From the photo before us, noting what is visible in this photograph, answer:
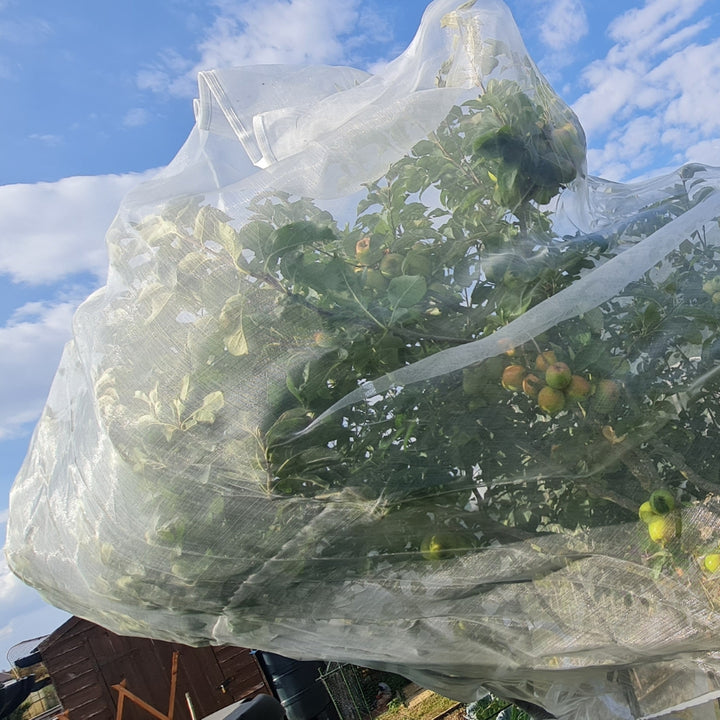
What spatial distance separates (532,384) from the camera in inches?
39.0

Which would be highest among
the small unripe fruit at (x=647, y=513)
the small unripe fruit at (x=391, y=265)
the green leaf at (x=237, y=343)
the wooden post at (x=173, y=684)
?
the small unripe fruit at (x=391, y=265)

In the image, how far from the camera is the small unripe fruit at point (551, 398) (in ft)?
3.19

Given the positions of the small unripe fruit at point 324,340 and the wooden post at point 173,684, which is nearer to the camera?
the small unripe fruit at point 324,340

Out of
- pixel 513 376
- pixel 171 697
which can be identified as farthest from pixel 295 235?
pixel 171 697

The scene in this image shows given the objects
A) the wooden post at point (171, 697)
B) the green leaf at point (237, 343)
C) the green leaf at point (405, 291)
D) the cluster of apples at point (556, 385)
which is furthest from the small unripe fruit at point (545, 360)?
the wooden post at point (171, 697)

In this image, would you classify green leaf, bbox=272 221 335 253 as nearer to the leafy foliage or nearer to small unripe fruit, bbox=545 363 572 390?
the leafy foliage

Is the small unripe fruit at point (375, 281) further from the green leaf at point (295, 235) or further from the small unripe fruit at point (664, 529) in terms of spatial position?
the small unripe fruit at point (664, 529)

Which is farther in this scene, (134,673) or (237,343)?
(134,673)

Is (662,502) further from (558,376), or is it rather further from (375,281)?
(375,281)

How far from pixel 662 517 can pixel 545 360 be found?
29 cm

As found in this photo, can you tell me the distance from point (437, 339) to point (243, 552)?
0.45 meters

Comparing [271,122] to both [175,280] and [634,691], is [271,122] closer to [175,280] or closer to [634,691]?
[175,280]

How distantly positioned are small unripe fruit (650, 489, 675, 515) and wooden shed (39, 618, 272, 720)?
9316 millimetres

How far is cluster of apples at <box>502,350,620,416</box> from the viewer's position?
0.97 m
